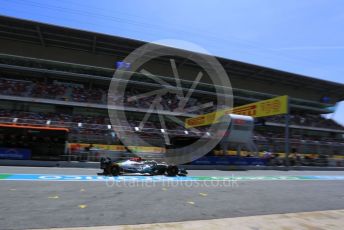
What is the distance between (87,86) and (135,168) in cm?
3513

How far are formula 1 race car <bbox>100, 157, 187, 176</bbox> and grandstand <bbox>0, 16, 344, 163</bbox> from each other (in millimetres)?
15564

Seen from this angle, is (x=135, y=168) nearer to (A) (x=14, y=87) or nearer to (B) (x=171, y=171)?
(B) (x=171, y=171)

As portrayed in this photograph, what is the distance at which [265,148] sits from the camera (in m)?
41.4

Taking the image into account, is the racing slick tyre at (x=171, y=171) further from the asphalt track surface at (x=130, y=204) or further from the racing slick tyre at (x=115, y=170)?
the asphalt track surface at (x=130, y=204)

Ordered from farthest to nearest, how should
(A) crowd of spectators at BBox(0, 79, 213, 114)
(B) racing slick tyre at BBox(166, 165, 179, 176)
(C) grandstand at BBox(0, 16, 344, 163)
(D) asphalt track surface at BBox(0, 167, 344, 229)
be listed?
1. (A) crowd of spectators at BBox(0, 79, 213, 114)
2. (C) grandstand at BBox(0, 16, 344, 163)
3. (B) racing slick tyre at BBox(166, 165, 179, 176)
4. (D) asphalt track surface at BBox(0, 167, 344, 229)

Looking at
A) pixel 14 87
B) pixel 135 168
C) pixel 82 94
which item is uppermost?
pixel 82 94

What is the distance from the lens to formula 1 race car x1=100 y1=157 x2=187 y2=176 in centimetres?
1753

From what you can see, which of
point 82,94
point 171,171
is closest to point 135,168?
point 171,171

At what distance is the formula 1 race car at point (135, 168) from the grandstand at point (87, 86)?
613 inches

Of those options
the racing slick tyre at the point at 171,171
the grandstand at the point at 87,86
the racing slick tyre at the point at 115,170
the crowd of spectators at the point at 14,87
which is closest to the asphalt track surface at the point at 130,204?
the racing slick tyre at the point at 115,170

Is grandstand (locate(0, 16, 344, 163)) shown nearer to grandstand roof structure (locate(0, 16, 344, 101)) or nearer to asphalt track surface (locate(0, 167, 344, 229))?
grandstand roof structure (locate(0, 16, 344, 101))

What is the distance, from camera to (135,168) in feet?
59.7

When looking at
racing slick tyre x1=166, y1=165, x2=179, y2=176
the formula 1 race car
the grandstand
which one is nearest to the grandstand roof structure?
the grandstand

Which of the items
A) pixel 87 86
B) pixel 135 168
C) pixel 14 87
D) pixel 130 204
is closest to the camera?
pixel 130 204
